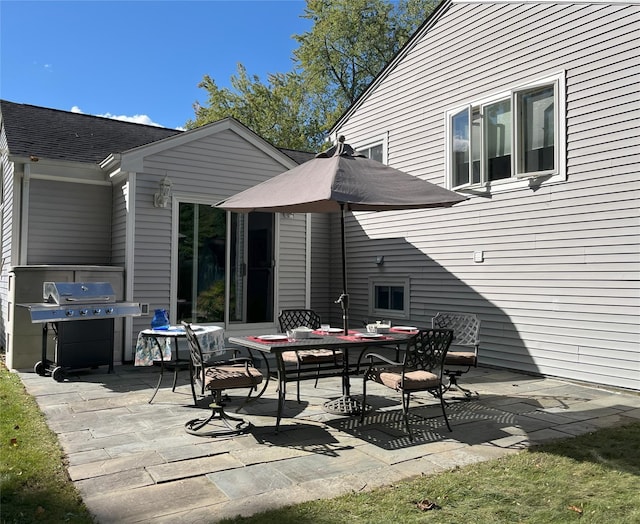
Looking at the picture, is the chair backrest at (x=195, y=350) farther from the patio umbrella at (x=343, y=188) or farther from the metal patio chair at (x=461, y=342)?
the metal patio chair at (x=461, y=342)

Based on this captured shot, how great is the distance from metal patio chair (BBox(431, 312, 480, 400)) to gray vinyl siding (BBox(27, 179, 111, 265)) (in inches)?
222

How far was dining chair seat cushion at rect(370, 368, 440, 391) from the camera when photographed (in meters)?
4.32

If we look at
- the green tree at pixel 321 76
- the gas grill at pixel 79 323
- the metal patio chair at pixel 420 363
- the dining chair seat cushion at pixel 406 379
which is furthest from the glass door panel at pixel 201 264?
the green tree at pixel 321 76

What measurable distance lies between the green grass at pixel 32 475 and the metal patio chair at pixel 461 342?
3.78 meters

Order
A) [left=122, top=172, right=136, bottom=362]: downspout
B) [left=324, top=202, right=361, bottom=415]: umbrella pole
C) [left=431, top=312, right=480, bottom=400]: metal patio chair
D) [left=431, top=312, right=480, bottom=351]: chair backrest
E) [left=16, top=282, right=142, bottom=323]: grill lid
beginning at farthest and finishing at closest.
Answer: [left=122, top=172, right=136, bottom=362]: downspout, [left=431, top=312, right=480, bottom=351]: chair backrest, [left=16, top=282, right=142, bottom=323]: grill lid, [left=431, top=312, right=480, bottom=400]: metal patio chair, [left=324, top=202, right=361, bottom=415]: umbrella pole

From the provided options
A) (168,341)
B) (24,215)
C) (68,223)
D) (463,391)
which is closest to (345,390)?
(463,391)

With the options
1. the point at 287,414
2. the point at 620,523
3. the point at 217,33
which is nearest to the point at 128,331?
the point at 287,414

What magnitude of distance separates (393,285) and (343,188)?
19.4 feet

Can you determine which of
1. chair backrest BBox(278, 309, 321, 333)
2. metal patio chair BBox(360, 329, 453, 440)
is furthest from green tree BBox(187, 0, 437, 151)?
metal patio chair BBox(360, 329, 453, 440)

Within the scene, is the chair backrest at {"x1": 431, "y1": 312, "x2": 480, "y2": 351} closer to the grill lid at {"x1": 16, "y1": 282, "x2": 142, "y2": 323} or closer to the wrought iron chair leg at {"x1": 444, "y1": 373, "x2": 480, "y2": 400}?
the wrought iron chair leg at {"x1": 444, "y1": 373, "x2": 480, "y2": 400}

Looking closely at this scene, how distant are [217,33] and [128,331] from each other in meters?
9.27

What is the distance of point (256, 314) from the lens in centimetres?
894

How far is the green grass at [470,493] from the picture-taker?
279 centimetres

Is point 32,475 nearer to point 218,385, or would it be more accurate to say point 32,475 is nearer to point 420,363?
point 218,385
